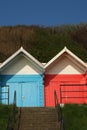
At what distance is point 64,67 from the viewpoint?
31.7m

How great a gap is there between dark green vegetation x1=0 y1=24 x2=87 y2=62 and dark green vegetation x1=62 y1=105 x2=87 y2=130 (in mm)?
37840

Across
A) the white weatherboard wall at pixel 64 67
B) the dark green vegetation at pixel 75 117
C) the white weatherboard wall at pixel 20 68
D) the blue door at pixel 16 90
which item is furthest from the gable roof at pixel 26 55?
the dark green vegetation at pixel 75 117

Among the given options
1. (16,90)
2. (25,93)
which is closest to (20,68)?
(16,90)

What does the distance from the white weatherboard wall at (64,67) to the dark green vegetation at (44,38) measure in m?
31.3

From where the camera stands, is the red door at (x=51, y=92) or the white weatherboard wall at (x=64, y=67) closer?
the red door at (x=51, y=92)

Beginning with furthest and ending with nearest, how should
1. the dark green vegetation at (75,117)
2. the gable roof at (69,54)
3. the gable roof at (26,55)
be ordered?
the gable roof at (69,54) → the gable roof at (26,55) → the dark green vegetation at (75,117)

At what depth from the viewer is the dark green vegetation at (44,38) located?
68.9 metres

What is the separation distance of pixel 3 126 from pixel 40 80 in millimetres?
9032

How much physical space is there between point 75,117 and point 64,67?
26.7ft

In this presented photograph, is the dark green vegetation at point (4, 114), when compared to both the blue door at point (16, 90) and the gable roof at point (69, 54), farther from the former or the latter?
the gable roof at point (69, 54)

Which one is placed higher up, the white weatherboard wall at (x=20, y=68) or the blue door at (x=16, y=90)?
the white weatherboard wall at (x=20, y=68)

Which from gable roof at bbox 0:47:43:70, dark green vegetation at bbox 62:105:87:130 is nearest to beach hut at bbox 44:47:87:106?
gable roof at bbox 0:47:43:70

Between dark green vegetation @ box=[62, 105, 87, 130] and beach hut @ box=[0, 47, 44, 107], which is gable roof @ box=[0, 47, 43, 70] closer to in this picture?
beach hut @ box=[0, 47, 44, 107]

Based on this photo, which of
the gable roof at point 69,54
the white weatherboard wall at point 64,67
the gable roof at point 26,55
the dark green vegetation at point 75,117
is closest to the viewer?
the dark green vegetation at point 75,117
